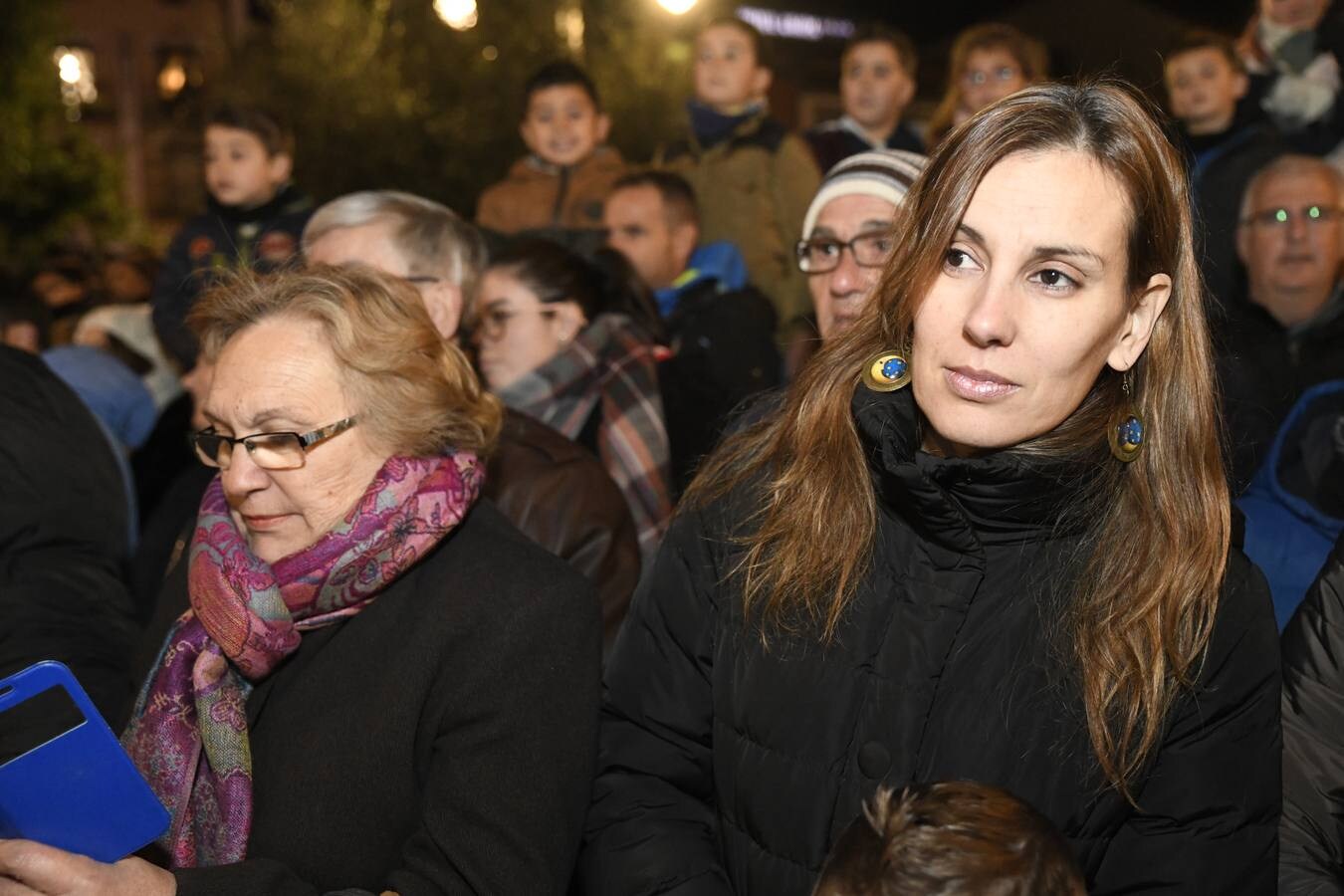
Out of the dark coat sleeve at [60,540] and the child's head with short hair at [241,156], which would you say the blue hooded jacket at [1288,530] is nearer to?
the dark coat sleeve at [60,540]

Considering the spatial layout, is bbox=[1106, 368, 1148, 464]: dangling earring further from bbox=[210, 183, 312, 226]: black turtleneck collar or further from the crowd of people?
bbox=[210, 183, 312, 226]: black turtleneck collar

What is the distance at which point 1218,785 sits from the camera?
191 centimetres

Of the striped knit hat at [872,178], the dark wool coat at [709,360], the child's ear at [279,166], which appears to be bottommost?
the dark wool coat at [709,360]

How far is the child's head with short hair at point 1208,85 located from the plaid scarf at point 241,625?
13.9 feet

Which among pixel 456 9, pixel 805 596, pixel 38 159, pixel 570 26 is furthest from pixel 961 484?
pixel 38 159

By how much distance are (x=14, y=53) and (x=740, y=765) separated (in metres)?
15.8

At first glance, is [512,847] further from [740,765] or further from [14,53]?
[14,53]

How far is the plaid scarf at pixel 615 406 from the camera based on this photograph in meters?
3.90

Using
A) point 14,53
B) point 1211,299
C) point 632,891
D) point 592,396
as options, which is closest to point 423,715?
point 632,891

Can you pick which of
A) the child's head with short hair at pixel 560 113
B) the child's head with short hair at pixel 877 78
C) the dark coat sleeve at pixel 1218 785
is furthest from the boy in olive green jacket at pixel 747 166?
the dark coat sleeve at pixel 1218 785

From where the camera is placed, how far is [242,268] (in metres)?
2.69

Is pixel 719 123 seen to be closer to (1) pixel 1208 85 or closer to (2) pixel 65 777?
(1) pixel 1208 85

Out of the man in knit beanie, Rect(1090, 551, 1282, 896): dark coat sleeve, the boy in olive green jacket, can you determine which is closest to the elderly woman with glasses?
Rect(1090, 551, 1282, 896): dark coat sleeve

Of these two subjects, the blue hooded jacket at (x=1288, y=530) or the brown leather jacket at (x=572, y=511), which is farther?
the brown leather jacket at (x=572, y=511)
